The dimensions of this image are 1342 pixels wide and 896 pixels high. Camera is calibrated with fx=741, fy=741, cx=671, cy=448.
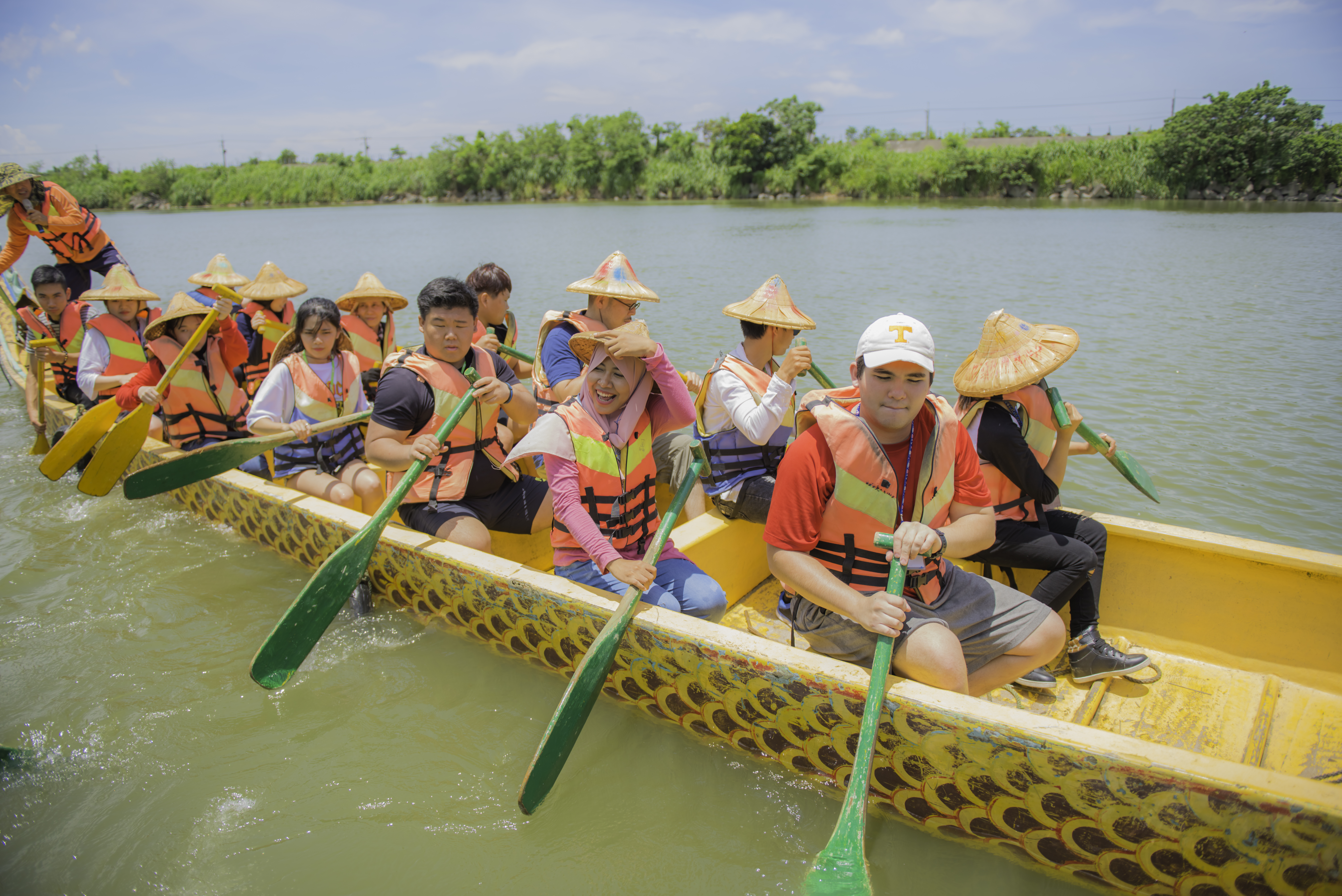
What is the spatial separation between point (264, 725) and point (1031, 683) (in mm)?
2776

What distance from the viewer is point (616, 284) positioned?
352cm

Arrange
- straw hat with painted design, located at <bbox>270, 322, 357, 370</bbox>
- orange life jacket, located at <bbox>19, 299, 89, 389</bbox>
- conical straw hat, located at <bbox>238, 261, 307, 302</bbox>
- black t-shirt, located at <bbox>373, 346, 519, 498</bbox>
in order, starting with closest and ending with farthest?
black t-shirt, located at <bbox>373, 346, 519, 498</bbox>, straw hat with painted design, located at <bbox>270, 322, 357, 370</bbox>, conical straw hat, located at <bbox>238, 261, 307, 302</bbox>, orange life jacket, located at <bbox>19, 299, 89, 389</bbox>

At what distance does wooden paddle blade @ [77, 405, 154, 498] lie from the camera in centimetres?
409

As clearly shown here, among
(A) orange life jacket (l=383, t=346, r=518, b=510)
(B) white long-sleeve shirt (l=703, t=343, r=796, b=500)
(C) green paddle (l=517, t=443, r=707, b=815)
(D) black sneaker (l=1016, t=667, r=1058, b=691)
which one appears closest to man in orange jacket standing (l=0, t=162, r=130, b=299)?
(A) orange life jacket (l=383, t=346, r=518, b=510)

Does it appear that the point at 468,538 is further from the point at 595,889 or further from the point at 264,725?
the point at 595,889

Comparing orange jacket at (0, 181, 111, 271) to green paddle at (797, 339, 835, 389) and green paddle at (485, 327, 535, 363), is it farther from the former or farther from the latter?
green paddle at (797, 339, 835, 389)

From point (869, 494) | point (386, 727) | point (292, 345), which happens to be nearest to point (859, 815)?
point (869, 494)

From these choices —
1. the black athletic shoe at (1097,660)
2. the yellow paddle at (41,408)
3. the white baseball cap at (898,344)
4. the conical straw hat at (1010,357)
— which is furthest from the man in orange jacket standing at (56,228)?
the black athletic shoe at (1097,660)

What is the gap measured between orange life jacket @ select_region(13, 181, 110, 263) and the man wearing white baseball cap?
241 inches

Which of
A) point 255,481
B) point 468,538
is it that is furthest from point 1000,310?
point 255,481

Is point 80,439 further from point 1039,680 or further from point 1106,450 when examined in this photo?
point 1106,450

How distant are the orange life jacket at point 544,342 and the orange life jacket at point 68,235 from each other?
13.5 ft

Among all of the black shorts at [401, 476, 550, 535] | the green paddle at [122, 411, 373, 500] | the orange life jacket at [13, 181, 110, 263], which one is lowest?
the black shorts at [401, 476, 550, 535]

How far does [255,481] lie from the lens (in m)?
3.74
